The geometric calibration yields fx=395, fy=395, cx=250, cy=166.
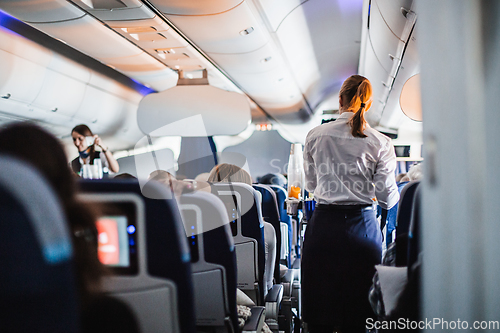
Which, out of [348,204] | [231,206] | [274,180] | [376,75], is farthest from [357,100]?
[376,75]

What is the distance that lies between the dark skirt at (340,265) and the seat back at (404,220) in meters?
0.55

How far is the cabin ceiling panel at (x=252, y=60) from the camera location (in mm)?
6035

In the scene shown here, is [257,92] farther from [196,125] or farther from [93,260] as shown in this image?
[93,260]

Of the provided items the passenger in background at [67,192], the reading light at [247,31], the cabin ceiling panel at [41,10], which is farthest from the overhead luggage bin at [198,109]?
the passenger in background at [67,192]

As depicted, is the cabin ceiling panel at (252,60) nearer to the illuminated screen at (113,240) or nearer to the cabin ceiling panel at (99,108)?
the cabin ceiling panel at (99,108)

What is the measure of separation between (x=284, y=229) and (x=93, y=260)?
329cm

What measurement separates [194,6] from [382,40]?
8.12ft

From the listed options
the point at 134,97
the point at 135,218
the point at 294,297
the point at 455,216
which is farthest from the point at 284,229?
the point at 134,97

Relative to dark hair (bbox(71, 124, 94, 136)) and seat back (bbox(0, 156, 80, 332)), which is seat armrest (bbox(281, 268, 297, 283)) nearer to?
dark hair (bbox(71, 124, 94, 136))

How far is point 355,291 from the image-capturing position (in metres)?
2.16

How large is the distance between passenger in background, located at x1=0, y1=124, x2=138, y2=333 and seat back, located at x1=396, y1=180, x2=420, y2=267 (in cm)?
94

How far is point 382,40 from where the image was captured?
5.01m

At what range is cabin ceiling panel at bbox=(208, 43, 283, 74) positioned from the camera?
604cm

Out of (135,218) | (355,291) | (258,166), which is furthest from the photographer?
(258,166)
